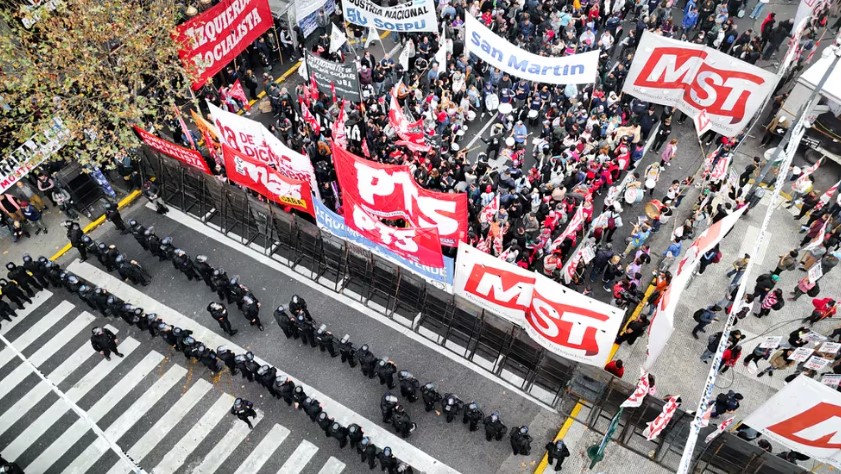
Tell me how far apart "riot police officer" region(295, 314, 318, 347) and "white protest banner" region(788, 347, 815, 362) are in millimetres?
13092

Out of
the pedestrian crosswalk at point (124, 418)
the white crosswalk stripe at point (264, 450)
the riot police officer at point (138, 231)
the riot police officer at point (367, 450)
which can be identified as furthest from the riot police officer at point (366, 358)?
the riot police officer at point (138, 231)

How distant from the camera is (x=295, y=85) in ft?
91.5

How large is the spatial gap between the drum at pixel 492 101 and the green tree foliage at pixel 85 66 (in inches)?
451

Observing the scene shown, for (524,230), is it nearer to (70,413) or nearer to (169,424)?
(169,424)

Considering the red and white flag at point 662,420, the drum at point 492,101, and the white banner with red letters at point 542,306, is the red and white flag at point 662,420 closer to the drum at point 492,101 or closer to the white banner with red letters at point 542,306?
the white banner with red letters at point 542,306

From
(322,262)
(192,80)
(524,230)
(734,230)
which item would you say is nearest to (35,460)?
(322,262)

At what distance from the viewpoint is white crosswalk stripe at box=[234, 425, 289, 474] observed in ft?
54.1

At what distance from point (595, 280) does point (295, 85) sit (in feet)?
51.8

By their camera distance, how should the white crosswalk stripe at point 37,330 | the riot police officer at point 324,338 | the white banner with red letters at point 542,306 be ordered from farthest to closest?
the white crosswalk stripe at point 37,330 < the riot police officer at point 324,338 < the white banner with red letters at point 542,306

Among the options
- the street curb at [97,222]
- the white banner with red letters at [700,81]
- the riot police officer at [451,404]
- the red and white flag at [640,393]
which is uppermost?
the white banner with red letters at [700,81]

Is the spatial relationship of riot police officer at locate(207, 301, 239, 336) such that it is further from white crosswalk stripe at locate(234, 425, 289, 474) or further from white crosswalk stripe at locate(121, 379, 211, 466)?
white crosswalk stripe at locate(234, 425, 289, 474)

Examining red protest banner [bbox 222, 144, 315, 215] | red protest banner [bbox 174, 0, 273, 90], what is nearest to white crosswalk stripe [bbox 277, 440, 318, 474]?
red protest banner [bbox 222, 144, 315, 215]

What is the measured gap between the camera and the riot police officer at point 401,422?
16219mm

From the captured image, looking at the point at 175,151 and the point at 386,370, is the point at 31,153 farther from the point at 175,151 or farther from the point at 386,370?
the point at 386,370
